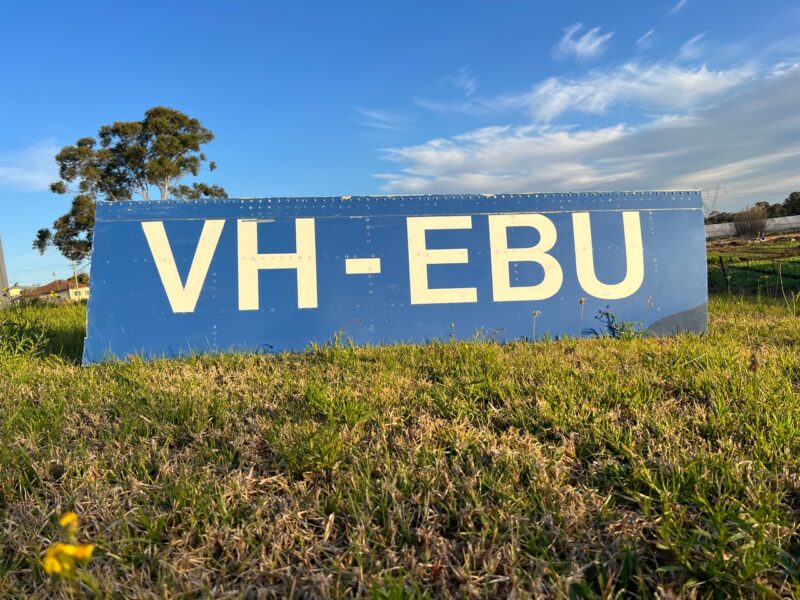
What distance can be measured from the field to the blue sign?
2.94 feet

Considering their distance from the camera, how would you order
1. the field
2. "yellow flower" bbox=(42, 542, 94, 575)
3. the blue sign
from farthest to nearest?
the blue sign
the field
"yellow flower" bbox=(42, 542, 94, 575)

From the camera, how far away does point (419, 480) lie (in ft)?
5.69

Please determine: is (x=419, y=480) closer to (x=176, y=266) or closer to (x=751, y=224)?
(x=176, y=266)

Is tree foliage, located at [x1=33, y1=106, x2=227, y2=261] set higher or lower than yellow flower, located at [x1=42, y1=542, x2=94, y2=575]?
higher

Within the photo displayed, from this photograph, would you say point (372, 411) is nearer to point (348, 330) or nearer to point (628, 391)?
point (628, 391)

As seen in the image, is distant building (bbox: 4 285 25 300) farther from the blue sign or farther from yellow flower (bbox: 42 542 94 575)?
yellow flower (bbox: 42 542 94 575)

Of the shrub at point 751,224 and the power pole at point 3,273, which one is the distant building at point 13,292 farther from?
the shrub at point 751,224

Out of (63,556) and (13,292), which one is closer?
(63,556)

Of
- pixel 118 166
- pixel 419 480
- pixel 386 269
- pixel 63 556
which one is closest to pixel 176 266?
pixel 386 269

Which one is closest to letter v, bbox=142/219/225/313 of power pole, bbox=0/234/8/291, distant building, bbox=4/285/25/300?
distant building, bbox=4/285/25/300

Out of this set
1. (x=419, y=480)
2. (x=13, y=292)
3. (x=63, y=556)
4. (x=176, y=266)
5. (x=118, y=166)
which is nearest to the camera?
(x=63, y=556)

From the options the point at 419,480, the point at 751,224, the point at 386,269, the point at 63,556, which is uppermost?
the point at 751,224

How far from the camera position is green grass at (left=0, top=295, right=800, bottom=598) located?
1.34 metres

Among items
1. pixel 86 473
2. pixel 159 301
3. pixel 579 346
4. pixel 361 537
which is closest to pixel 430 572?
pixel 361 537
